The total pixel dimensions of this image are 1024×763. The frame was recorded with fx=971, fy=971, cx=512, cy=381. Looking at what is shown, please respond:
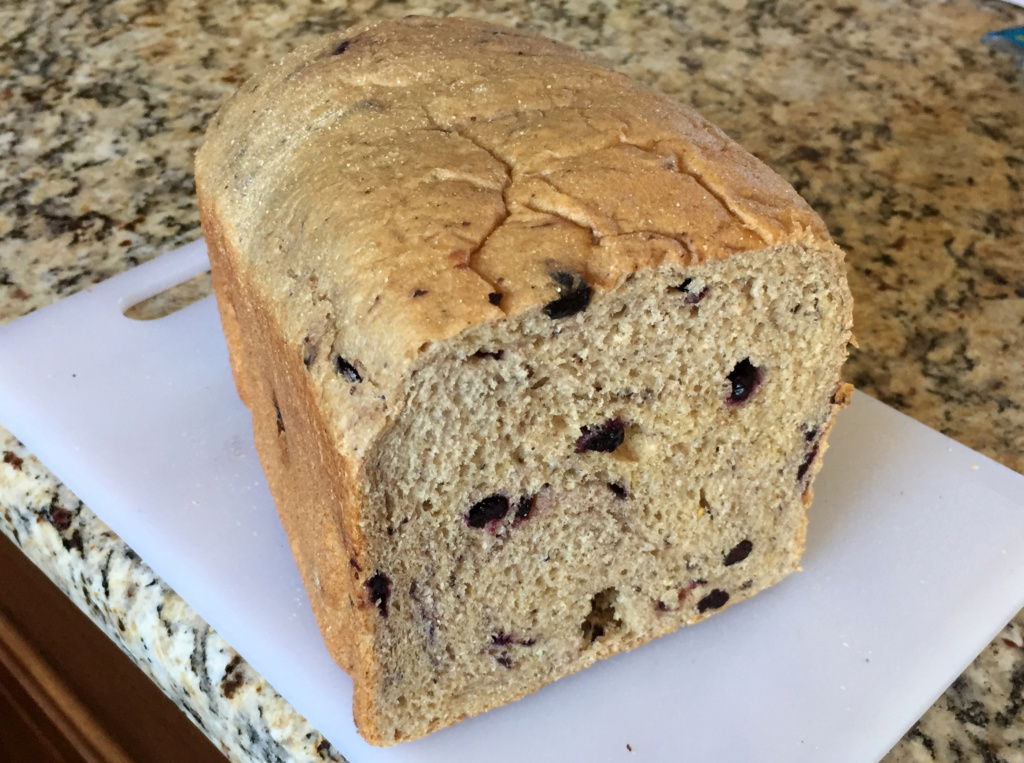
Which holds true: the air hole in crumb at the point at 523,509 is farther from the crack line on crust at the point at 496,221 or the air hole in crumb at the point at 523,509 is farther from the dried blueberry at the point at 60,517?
the dried blueberry at the point at 60,517

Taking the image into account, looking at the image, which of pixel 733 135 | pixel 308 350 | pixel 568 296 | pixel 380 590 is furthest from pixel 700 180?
pixel 733 135

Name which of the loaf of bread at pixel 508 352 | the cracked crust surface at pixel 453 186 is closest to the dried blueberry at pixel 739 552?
the loaf of bread at pixel 508 352

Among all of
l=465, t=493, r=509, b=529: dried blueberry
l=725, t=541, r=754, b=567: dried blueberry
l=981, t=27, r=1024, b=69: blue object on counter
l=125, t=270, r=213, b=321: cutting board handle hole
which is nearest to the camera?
l=465, t=493, r=509, b=529: dried blueberry

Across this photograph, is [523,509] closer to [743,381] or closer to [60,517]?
[743,381]

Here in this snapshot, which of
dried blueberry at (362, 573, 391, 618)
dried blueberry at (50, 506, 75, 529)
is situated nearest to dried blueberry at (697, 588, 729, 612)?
dried blueberry at (362, 573, 391, 618)

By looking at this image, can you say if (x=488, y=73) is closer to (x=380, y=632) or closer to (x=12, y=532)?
(x=380, y=632)

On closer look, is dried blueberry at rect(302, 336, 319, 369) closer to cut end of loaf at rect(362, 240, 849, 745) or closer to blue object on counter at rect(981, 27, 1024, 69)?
cut end of loaf at rect(362, 240, 849, 745)

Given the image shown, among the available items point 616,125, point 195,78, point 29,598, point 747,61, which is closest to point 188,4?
point 195,78
